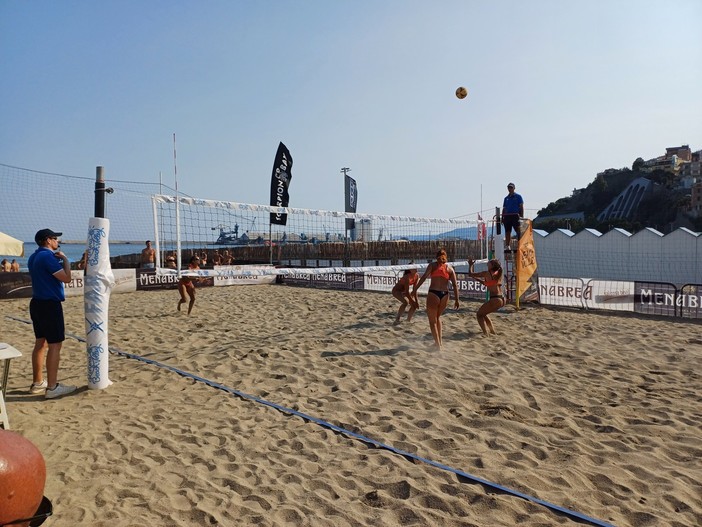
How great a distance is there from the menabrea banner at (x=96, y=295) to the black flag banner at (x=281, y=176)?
12958 mm

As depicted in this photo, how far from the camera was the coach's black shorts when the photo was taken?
14.7 ft

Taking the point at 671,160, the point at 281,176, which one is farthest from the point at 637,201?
the point at 281,176

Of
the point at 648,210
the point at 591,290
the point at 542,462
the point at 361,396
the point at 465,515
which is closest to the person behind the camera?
the point at 465,515

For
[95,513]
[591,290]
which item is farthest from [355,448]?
[591,290]

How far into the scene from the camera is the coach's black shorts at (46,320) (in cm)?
447

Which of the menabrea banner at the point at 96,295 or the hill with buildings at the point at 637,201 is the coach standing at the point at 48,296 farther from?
the hill with buildings at the point at 637,201

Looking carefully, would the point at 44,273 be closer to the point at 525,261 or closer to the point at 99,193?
the point at 99,193

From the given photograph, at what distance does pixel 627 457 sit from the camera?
3297 mm

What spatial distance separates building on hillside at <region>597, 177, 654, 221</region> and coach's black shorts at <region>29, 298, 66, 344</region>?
Result: 244 ft

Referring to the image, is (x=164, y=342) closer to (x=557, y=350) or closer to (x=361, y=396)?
(x=361, y=396)

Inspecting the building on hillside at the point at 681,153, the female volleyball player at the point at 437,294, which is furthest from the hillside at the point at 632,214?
the female volleyball player at the point at 437,294

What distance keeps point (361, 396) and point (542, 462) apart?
1.88 meters

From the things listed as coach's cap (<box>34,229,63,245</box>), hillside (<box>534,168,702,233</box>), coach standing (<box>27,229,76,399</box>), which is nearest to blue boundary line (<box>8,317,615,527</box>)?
coach standing (<box>27,229,76,399</box>)

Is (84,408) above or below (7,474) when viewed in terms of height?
below
